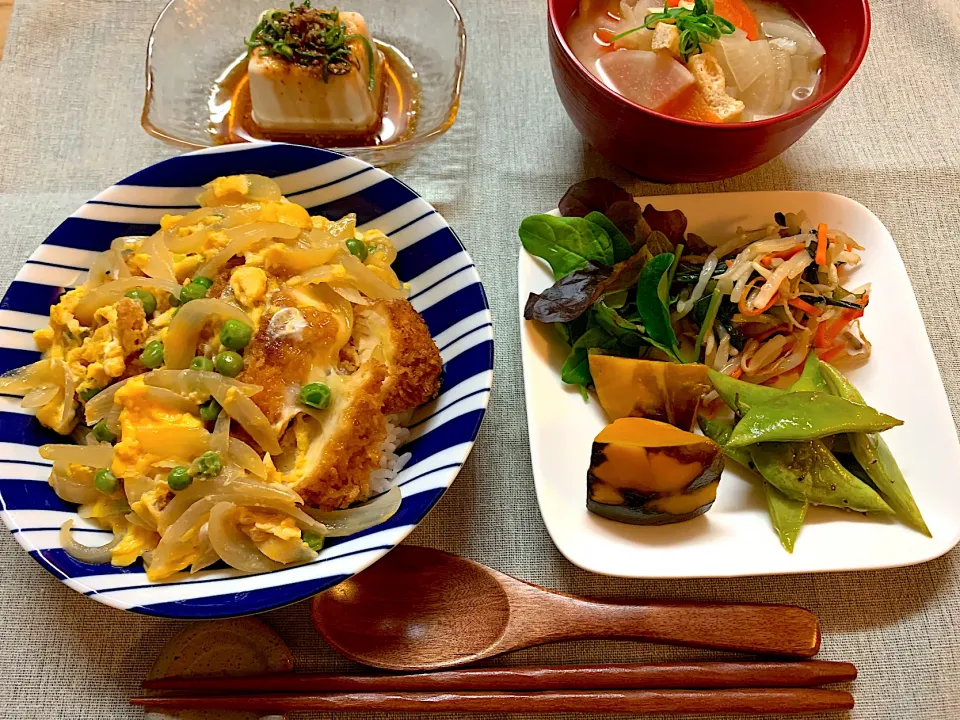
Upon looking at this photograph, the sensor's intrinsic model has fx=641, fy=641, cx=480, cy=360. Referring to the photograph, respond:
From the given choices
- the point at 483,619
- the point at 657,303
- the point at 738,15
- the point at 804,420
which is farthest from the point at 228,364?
the point at 738,15

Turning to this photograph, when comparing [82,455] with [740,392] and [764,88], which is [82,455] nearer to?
[740,392]

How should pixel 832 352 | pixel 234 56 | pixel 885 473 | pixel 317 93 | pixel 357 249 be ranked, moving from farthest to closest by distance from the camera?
1. pixel 234 56
2. pixel 317 93
3. pixel 832 352
4. pixel 357 249
5. pixel 885 473

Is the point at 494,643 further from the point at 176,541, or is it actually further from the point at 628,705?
the point at 176,541

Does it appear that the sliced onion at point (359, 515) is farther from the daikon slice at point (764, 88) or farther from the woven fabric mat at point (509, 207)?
the daikon slice at point (764, 88)

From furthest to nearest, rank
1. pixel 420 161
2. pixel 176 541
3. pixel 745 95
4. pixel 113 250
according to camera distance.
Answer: pixel 420 161 < pixel 745 95 < pixel 113 250 < pixel 176 541

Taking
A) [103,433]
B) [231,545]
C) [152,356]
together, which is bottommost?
[231,545]

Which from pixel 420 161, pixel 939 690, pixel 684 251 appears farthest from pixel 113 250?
pixel 939 690
